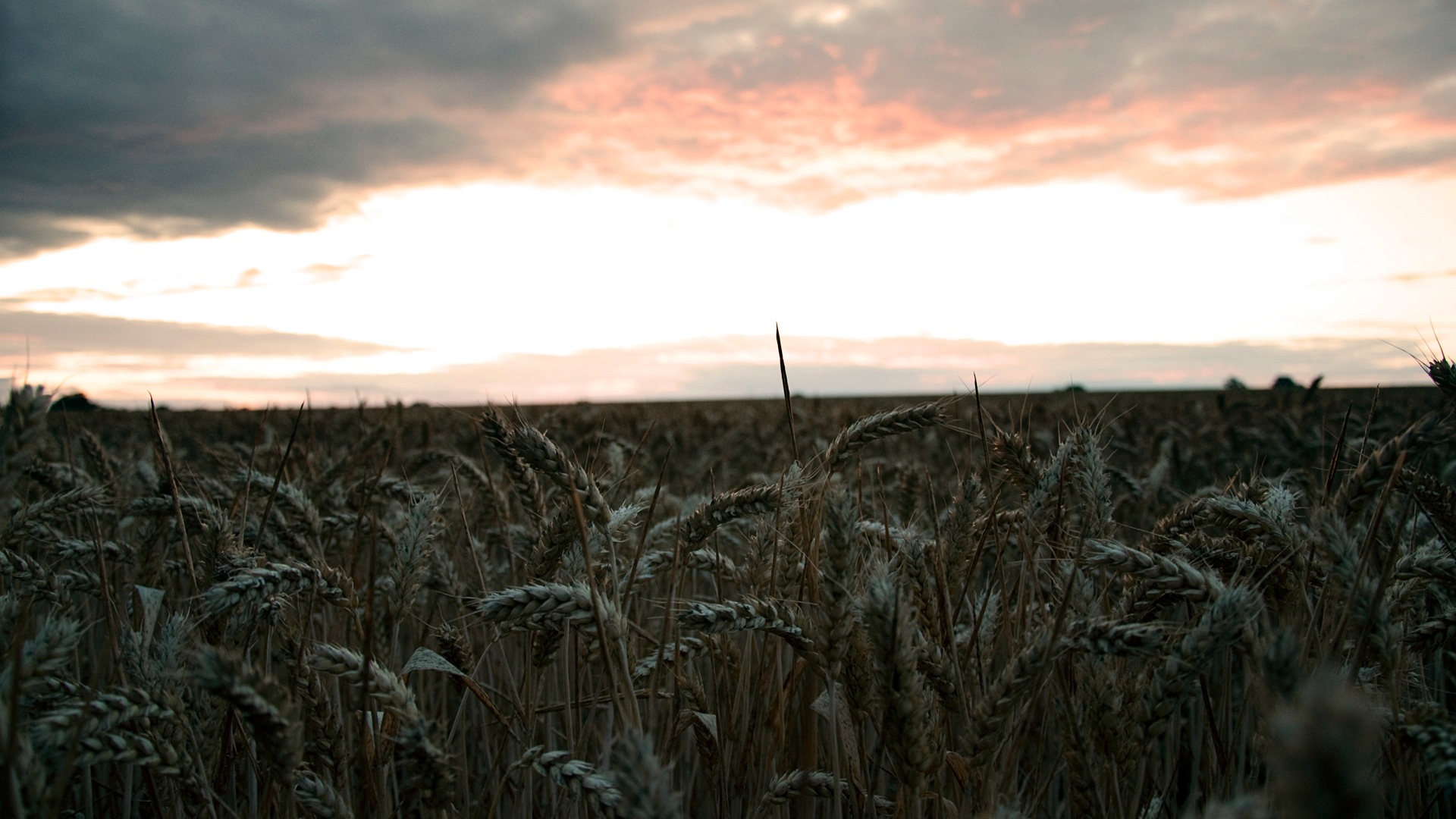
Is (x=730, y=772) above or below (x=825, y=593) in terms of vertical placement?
below

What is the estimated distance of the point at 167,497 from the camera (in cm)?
305

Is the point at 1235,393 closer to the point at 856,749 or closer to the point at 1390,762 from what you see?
the point at 1390,762

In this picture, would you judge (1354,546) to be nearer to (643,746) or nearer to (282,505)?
(643,746)

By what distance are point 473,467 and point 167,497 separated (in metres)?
1.56

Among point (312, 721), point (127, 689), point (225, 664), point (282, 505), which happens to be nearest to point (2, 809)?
point (127, 689)

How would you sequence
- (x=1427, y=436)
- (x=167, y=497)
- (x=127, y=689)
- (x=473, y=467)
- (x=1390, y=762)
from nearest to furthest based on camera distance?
1. (x=127, y=689)
2. (x=1427, y=436)
3. (x=1390, y=762)
4. (x=167, y=497)
5. (x=473, y=467)

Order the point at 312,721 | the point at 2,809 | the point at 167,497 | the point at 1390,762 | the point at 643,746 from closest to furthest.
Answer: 1. the point at 643,746
2. the point at 2,809
3. the point at 312,721
4. the point at 1390,762
5. the point at 167,497

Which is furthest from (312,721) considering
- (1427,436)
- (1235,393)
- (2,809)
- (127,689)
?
(1235,393)

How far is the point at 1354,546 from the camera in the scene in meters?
1.90

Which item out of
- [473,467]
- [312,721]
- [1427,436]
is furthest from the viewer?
[473,467]

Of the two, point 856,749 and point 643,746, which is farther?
point 856,749

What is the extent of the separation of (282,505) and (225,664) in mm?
2056

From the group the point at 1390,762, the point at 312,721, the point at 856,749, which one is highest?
the point at 312,721

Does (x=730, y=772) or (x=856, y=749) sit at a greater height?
(x=856, y=749)
